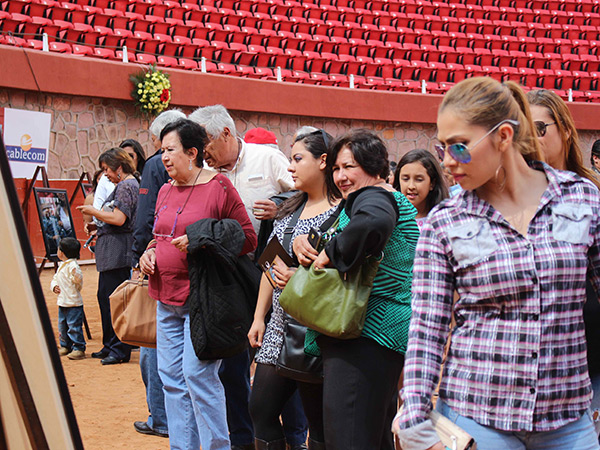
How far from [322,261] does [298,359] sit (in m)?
0.55

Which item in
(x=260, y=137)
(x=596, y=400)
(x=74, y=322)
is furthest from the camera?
(x=74, y=322)

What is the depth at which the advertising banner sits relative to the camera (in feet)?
26.2

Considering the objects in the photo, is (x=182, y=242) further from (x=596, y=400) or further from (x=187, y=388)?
(x=596, y=400)

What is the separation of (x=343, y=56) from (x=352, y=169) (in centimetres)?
1599

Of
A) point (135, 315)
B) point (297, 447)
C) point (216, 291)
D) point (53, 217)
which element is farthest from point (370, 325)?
point (53, 217)

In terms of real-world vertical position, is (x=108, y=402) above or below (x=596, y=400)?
below

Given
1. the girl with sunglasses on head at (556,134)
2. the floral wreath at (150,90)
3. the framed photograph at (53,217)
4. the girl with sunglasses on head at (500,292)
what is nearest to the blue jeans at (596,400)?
the girl with sunglasses on head at (500,292)

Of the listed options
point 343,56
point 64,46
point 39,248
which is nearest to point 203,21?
point 343,56

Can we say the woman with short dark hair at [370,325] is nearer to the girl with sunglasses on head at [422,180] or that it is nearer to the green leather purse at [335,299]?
the green leather purse at [335,299]

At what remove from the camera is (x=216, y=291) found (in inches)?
132

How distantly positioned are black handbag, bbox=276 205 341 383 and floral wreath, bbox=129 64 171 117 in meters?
10.4

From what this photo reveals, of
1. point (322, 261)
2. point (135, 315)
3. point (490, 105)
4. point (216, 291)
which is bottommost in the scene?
point (135, 315)

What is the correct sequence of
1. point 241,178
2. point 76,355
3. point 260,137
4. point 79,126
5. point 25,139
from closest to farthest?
point 241,178
point 260,137
point 76,355
point 25,139
point 79,126

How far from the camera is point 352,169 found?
278cm
